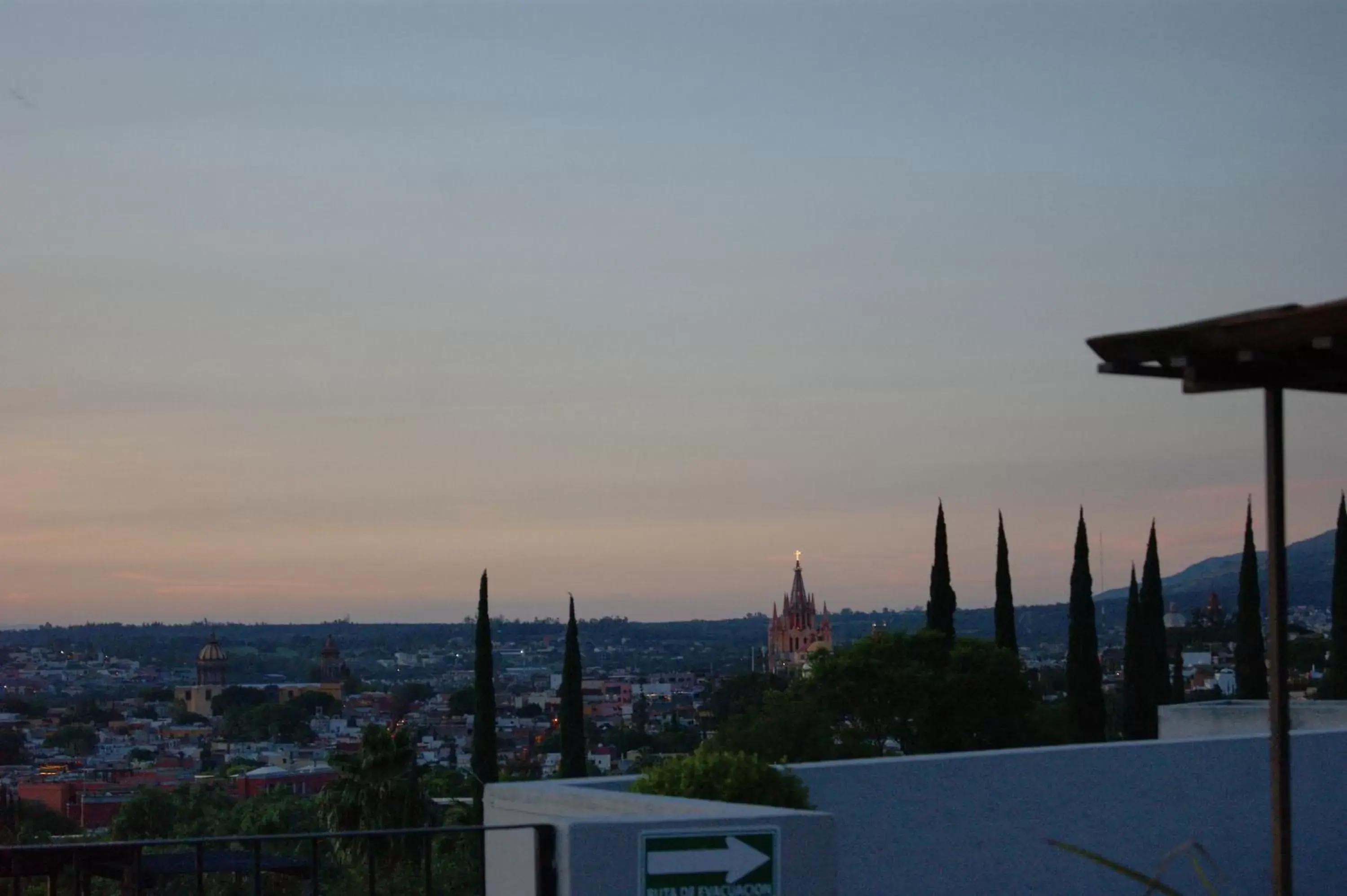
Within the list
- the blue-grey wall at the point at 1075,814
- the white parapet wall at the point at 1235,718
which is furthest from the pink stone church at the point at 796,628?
the blue-grey wall at the point at 1075,814

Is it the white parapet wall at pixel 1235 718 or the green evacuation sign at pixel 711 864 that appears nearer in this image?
the green evacuation sign at pixel 711 864

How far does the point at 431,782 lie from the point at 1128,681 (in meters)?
16.2

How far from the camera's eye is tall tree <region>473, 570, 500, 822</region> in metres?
37.8

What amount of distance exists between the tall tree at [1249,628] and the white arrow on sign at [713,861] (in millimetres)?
33969

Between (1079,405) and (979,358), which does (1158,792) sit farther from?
(1079,405)

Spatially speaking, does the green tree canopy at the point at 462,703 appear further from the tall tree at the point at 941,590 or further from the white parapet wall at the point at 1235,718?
the white parapet wall at the point at 1235,718

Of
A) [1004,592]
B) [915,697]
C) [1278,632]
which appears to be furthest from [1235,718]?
[1004,592]

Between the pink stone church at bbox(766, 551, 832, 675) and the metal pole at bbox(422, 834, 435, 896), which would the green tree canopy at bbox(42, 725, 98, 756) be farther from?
the metal pole at bbox(422, 834, 435, 896)

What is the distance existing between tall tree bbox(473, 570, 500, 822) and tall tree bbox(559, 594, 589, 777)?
171 cm

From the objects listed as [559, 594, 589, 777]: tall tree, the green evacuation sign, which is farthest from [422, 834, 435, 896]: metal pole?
[559, 594, 589, 777]: tall tree

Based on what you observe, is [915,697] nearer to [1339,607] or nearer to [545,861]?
[1339,607]

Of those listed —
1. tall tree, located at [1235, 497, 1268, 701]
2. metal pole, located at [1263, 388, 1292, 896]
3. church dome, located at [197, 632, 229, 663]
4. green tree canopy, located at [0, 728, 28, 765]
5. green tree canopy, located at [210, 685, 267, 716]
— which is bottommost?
green tree canopy, located at [210, 685, 267, 716]

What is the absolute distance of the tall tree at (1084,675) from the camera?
36.9m

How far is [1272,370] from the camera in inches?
195
